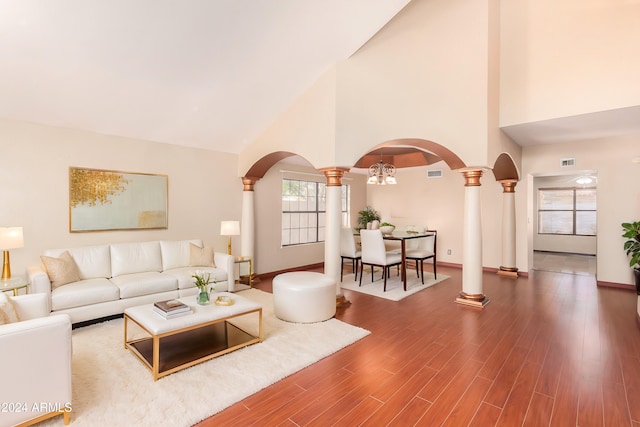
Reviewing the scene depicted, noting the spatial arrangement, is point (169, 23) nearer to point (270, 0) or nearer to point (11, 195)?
point (270, 0)

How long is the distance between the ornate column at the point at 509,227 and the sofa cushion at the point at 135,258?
6.60 metres

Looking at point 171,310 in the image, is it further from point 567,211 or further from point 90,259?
point 567,211

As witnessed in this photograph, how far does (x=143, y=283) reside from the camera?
402cm

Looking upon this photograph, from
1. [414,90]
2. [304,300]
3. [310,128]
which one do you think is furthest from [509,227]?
[304,300]

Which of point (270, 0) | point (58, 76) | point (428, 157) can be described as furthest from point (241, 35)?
point (428, 157)

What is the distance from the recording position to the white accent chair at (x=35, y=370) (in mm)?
1855

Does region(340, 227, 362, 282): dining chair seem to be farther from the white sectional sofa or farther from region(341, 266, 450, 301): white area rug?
the white sectional sofa

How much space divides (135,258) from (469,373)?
172 inches

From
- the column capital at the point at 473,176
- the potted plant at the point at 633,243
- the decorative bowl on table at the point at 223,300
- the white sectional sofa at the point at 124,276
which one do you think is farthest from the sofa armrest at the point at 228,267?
the potted plant at the point at 633,243

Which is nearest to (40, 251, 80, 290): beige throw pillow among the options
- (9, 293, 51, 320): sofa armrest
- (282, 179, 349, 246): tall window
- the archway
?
(9, 293, 51, 320): sofa armrest

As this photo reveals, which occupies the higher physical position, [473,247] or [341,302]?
[473,247]

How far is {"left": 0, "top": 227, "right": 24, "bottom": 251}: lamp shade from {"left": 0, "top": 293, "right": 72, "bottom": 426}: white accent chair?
199 centimetres

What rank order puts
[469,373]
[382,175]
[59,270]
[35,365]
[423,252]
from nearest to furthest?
[35,365] → [469,373] → [59,270] → [423,252] → [382,175]

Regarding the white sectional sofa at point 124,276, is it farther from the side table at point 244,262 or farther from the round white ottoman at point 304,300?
the round white ottoman at point 304,300
